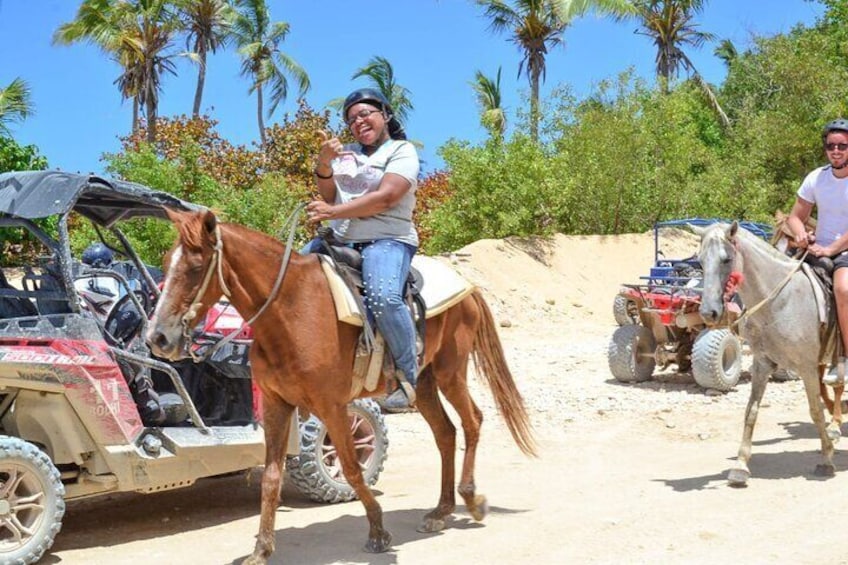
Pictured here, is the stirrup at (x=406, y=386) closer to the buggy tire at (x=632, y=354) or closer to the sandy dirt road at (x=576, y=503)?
the sandy dirt road at (x=576, y=503)

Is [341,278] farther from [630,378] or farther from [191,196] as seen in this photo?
[191,196]

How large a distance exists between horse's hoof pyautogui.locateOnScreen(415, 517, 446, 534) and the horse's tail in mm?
999

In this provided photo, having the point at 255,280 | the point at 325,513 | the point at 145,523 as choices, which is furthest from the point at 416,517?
the point at 255,280

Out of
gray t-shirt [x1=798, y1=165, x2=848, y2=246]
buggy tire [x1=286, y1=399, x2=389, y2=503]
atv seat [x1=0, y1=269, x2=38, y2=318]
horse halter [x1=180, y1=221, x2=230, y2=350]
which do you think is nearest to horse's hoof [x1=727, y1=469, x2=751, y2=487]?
gray t-shirt [x1=798, y1=165, x2=848, y2=246]

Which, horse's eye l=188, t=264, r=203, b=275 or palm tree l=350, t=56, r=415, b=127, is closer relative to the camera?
horse's eye l=188, t=264, r=203, b=275

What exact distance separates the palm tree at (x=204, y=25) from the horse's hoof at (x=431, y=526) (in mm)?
31694

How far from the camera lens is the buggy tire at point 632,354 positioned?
13.2 m

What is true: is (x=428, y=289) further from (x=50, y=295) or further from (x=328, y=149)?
(x=50, y=295)

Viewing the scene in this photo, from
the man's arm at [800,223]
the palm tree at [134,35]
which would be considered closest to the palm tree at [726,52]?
the palm tree at [134,35]

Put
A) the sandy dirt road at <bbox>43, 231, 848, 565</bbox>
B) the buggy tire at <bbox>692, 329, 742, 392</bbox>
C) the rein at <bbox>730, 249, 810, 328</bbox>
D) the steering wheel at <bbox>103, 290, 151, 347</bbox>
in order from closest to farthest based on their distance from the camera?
the sandy dirt road at <bbox>43, 231, 848, 565</bbox> → the steering wheel at <bbox>103, 290, 151, 347</bbox> → the rein at <bbox>730, 249, 810, 328</bbox> → the buggy tire at <bbox>692, 329, 742, 392</bbox>

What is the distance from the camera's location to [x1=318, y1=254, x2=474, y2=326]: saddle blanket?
5.86 m

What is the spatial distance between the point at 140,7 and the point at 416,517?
98.1ft

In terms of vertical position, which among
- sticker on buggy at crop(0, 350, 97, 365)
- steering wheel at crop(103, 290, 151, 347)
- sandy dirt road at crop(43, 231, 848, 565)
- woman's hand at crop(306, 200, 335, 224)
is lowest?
sandy dirt road at crop(43, 231, 848, 565)

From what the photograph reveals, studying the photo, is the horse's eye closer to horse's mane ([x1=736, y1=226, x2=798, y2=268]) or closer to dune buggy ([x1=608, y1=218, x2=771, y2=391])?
horse's mane ([x1=736, y1=226, x2=798, y2=268])
